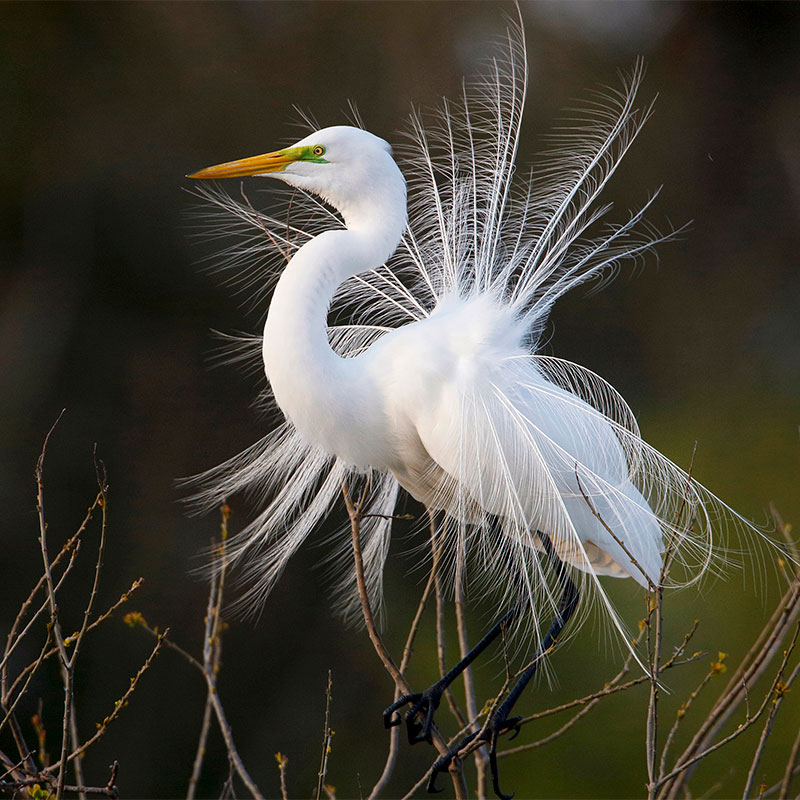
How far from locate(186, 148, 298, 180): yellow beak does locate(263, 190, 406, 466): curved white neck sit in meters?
0.12

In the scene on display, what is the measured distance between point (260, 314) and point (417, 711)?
312 centimetres

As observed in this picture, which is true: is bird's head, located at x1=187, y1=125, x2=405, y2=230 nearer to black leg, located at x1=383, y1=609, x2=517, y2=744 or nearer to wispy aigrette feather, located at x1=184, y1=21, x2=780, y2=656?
wispy aigrette feather, located at x1=184, y1=21, x2=780, y2=656

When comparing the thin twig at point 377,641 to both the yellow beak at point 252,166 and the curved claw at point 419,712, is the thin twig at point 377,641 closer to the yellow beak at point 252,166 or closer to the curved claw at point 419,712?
the curved claw at point 419,712

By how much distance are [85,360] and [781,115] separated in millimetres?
3674

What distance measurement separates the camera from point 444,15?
16.9 ft

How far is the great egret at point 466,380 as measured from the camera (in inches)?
62.3

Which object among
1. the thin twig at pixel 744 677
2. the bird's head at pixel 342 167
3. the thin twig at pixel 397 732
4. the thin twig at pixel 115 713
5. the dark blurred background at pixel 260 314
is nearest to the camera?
the thin twig at pixel 115 713

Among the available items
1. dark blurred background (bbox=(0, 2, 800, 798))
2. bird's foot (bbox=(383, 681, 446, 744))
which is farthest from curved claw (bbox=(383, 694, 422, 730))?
dark blurred background (bbox=(0, 2, 800, 798))

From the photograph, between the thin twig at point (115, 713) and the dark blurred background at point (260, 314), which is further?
the dark blurred background at point (260, 314)

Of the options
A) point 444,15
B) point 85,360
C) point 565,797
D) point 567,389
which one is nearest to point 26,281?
point 85,360

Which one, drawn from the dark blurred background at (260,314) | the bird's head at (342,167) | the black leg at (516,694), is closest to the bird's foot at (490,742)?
the black leg at (516,694)

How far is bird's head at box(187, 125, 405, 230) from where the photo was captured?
1.58 metres

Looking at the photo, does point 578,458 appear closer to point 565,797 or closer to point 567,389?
point 567,389

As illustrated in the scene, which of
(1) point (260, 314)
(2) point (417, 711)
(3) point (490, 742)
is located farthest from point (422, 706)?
(1) point (260, 314)
